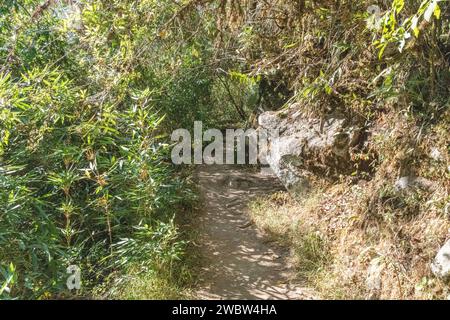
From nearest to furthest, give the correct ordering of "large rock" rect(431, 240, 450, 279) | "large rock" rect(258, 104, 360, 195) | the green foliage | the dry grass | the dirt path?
"large rock" rect(431, 240, 450, 279)
the dry grass
the green foliage
the dirt path
"large rock" rect(258, 104, 360, 195)

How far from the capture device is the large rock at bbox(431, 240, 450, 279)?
274cm

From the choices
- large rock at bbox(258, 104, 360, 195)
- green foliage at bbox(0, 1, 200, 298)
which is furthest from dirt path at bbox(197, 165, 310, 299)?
large rock at bbox(258, 104, 360, 195)

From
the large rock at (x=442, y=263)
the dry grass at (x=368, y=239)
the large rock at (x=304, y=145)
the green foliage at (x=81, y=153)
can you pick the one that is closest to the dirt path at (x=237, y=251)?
the dry grass at (x=368, y=239)

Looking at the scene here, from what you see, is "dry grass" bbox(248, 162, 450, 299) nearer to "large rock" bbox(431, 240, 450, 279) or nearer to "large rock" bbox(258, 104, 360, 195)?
"large rock" bbox(431, 240, 450, 279)

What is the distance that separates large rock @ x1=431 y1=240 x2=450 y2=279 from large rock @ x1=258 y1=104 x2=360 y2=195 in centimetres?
172

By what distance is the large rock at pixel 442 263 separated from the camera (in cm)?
274

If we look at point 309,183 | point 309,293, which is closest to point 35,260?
point 309,293

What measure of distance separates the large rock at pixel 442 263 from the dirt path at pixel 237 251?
1059 mm

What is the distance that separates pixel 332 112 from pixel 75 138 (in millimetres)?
2940

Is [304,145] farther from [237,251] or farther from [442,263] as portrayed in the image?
[442,263]

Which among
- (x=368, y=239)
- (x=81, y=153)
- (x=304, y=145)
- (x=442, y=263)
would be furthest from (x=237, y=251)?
(x=442, y=263)

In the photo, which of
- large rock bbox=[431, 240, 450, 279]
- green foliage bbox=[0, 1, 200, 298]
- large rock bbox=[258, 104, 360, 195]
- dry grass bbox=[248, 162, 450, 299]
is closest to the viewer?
large rock bbox=[431, 240, 450, 279]

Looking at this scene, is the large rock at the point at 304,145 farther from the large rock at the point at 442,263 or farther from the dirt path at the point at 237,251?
the large rock at the point at 442,263
